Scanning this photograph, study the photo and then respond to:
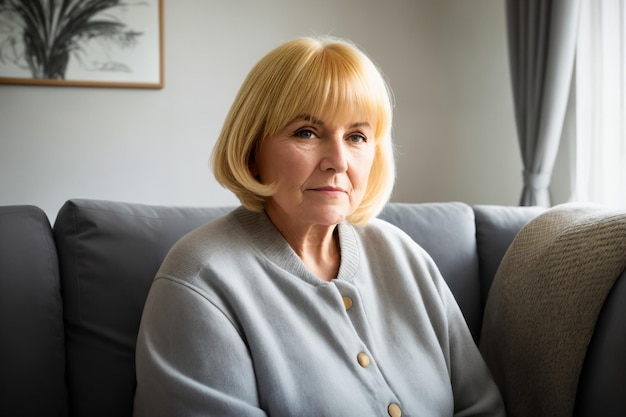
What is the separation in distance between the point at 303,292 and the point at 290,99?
37cm

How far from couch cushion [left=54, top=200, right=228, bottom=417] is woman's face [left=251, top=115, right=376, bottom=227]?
0.39 m

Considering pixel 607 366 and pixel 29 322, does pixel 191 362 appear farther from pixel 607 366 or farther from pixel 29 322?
pixel 607 366

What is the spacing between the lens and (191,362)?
3.94 feet

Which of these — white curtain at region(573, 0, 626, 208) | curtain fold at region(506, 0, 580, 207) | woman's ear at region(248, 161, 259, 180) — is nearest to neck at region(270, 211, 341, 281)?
woman's ear at region(248, 161, 259, 180)

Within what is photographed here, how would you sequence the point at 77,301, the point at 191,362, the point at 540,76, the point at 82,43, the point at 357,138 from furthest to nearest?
the point at 82,43 → the point at 540,76 → the point at 77,301 → the point at 357,138 → the point at 191,362

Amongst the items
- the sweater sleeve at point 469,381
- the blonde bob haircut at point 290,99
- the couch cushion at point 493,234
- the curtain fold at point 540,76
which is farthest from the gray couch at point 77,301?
the curtain fold at point 540,76

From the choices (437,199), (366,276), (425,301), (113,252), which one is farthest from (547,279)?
(437,199)

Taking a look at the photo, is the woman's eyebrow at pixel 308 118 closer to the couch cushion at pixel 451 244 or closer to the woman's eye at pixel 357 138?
the woman's eye at pixel 357 138

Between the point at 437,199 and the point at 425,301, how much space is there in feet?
6.90

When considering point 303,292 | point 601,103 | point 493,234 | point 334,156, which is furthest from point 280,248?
point 601,103

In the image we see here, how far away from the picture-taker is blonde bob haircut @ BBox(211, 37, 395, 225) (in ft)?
4.38

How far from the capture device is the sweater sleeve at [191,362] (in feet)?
3.85

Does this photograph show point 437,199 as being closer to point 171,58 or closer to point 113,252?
point 171,58

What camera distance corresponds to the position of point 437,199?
354 centimetres
